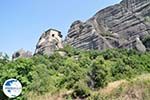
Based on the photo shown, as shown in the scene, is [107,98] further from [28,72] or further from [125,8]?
[125,8]

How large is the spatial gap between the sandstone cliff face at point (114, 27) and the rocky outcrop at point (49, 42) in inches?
136

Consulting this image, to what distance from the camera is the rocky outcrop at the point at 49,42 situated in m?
77.9

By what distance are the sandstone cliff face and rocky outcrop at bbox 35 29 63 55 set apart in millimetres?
3454

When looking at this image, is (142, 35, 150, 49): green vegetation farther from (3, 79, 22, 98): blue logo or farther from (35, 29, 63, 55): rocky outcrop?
(3, 79, 22, 98): blue logo

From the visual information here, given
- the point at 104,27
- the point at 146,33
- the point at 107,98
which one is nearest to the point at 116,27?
the point at 104,27

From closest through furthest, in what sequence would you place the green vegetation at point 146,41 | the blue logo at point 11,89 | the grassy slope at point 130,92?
the blue logo at point 11,89, the grassy slope at point 130,92, the green vegetation at point 146,41

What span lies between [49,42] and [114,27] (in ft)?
48.3

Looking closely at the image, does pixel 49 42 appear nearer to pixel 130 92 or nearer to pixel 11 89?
pixel 130 92

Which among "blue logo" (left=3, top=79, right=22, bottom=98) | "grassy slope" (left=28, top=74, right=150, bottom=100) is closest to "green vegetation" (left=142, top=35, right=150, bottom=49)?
"grassy slope" (left=28, top=74, right=150, bottom=100)

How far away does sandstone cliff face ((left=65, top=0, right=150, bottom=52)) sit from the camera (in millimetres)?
71688

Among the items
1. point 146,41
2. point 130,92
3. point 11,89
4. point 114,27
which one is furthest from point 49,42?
point 11,89

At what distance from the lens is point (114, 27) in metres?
80.6

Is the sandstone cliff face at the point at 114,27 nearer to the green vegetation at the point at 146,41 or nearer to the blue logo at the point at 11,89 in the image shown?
the green vegetation at the point at 146,41

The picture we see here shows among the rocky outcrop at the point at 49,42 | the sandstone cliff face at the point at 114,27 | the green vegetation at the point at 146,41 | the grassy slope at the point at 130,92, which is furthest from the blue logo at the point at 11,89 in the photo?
the rocky outcrop at the point at 49,42
